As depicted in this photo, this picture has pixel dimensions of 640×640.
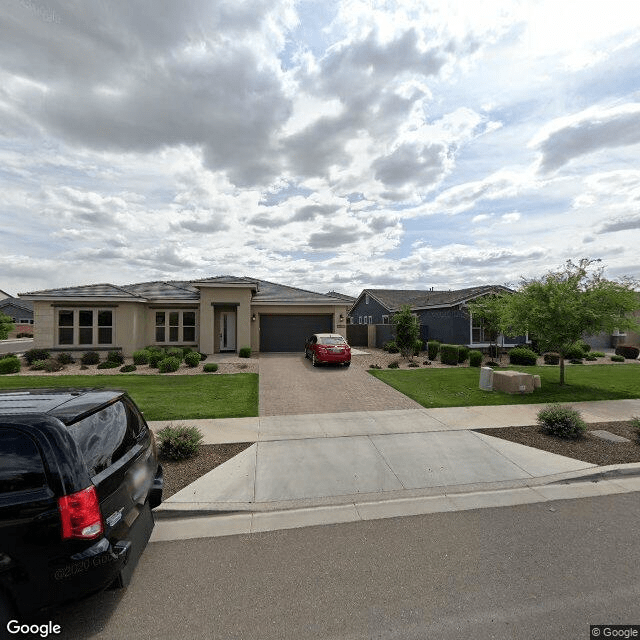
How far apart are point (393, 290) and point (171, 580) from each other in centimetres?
3503

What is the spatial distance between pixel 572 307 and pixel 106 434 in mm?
13038

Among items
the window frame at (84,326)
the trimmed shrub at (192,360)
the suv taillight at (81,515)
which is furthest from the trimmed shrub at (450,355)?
the suv taillight at (81,515)

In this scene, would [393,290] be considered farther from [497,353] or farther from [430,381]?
[430,381]

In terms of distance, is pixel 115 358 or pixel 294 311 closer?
pixel 115 358

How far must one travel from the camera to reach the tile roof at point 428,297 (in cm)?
2234

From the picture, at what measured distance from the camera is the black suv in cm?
258

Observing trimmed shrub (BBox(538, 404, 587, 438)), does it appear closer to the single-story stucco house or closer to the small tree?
the small tree

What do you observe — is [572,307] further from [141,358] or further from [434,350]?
[141,358]

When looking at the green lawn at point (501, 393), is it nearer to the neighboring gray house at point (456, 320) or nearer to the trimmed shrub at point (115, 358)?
the neighboring gray house at point (456, 320)

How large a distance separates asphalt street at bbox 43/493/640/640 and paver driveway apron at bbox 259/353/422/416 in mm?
5426

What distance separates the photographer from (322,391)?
12156mm

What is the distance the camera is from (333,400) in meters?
10.9

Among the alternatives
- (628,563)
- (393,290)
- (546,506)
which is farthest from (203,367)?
(393,290)

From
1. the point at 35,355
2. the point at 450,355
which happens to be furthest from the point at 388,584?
the point at 35,355
